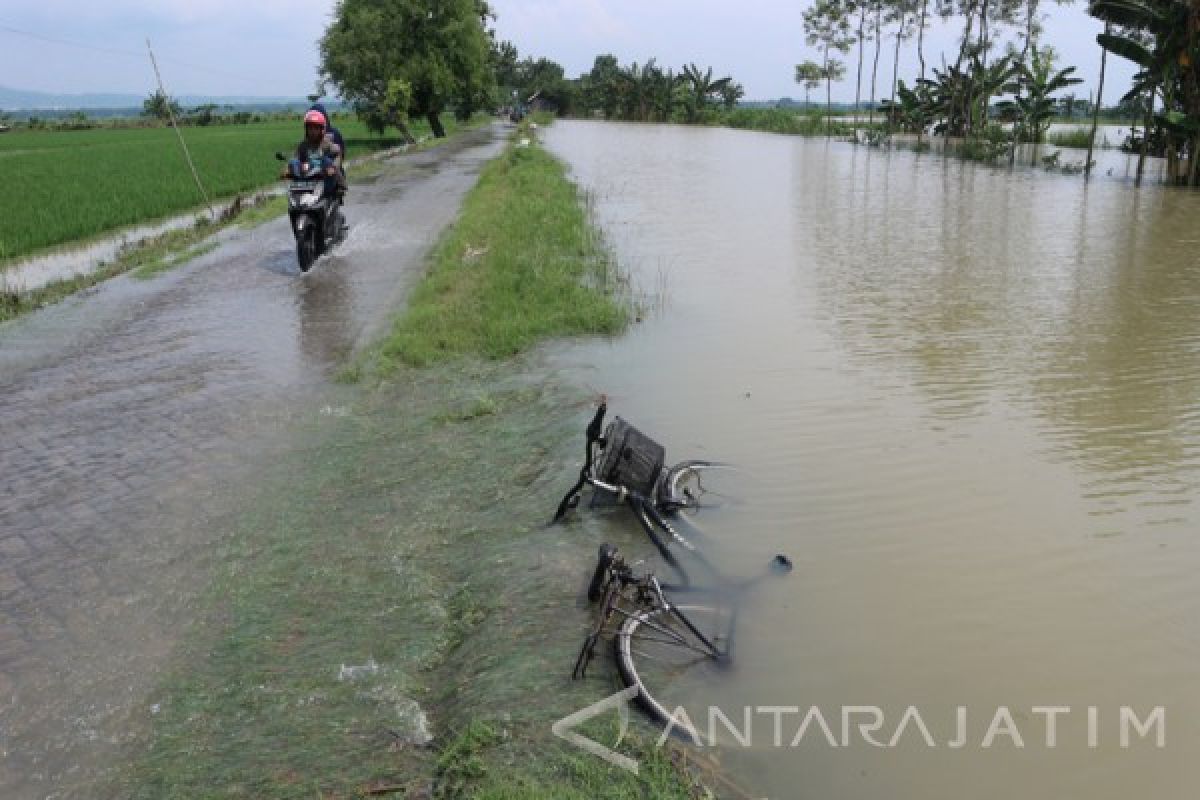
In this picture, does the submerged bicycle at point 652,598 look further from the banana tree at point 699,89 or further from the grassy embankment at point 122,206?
the banana tree at point 699,89

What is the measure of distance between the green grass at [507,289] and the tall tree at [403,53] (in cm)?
2434

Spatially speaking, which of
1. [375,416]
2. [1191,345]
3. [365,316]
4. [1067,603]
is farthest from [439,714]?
[1191,345]

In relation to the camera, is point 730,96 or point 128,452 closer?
point 128,452

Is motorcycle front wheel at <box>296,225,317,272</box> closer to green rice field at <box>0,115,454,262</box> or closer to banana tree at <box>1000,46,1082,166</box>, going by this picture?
green rice field at <box>0,115,454,262</box>

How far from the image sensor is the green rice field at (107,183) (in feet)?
49.8

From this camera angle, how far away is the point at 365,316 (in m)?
9.41

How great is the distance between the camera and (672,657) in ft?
11.8

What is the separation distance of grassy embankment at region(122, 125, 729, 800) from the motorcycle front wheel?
4.72 metres

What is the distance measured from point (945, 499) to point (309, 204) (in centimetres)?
867

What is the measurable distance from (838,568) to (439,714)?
2122 millimetres

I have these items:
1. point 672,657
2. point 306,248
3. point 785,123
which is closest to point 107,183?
point 306,248

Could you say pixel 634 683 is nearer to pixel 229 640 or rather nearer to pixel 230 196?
pixel 229 640

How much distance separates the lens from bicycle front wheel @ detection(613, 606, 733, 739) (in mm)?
3303

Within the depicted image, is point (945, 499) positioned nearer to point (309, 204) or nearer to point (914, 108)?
point (309, 204)
